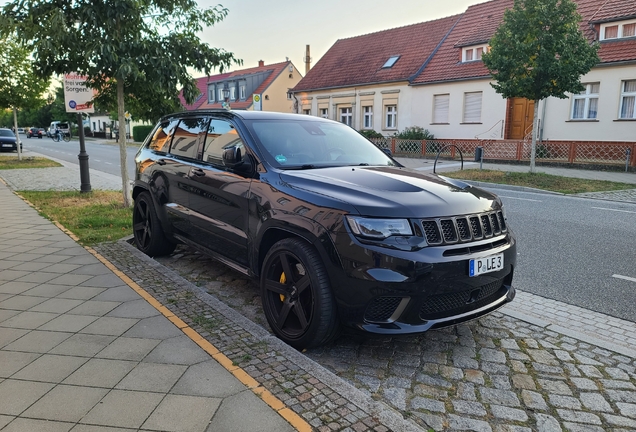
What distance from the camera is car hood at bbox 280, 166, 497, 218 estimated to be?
3.28m

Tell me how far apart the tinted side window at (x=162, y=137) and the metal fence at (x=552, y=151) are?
12765 mm

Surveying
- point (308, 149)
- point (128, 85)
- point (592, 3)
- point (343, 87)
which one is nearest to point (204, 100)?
point (343, 87)

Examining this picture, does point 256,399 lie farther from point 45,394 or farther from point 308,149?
point 308,149

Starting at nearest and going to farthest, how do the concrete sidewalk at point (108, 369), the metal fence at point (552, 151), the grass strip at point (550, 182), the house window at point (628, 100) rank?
the concrete sidewalk at point (108, 369) → the grass strip at point (550, 182) → the metal fence at point (552, 151) → the house window at point (628, 100)

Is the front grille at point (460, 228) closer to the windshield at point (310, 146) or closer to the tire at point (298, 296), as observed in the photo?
the tire at point (298, 296)

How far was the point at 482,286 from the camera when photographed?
11.4ft

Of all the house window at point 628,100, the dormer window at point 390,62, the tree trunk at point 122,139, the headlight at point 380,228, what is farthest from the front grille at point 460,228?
the dormer window at point 390,62

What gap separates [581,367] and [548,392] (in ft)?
1.67

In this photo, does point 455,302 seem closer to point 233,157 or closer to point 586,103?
point 233,157

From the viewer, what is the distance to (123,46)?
8.48m

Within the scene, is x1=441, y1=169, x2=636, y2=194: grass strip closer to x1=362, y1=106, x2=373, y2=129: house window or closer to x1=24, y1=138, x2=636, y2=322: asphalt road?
x1=24, y1=138, x2=636, y2=322: asphalt road

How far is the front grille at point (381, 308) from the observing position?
10.5 ft

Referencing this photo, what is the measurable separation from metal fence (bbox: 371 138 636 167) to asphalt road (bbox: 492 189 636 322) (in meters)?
9.48

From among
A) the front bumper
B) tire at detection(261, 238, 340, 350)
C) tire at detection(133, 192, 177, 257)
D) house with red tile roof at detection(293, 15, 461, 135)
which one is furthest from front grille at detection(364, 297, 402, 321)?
house with red tile roof at detection(293, 15, 461, 135)
